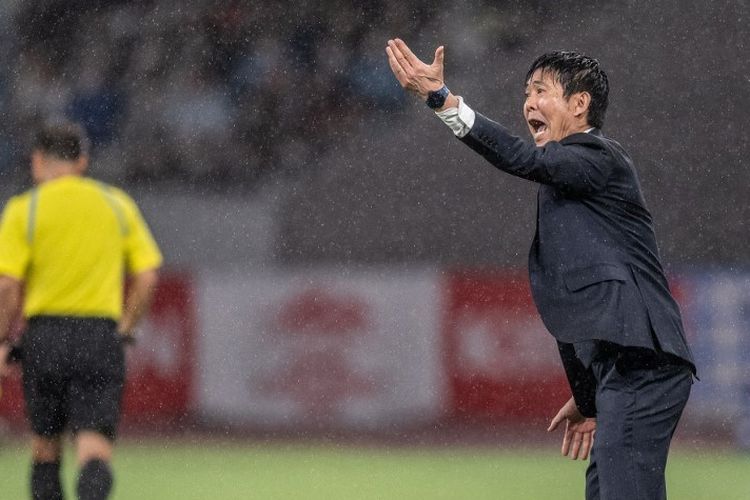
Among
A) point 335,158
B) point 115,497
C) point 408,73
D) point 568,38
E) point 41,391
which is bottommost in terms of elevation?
point 115,497

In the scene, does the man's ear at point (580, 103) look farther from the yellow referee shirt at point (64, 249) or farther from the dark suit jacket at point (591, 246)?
the yellow referee shirt at point (64, 249)

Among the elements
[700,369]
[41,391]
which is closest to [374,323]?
[700,369]

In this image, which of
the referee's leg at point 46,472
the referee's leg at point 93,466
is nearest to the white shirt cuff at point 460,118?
the referee's leg at point 93,466

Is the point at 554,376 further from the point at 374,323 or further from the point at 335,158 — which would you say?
the point at 335,158

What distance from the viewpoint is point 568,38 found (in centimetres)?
1350

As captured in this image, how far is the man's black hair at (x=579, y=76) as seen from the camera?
107 inches

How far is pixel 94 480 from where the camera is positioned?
13.2 ft

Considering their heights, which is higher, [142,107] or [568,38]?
[568,38]

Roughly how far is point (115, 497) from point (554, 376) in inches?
120

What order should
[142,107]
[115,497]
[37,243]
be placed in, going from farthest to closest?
[142,107] → [115,497] → [37,243]

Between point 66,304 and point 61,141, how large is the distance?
51cm

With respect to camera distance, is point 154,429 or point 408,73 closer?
point 408,73

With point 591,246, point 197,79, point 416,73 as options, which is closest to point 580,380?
point 591,246

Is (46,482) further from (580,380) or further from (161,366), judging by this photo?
(161,366)
